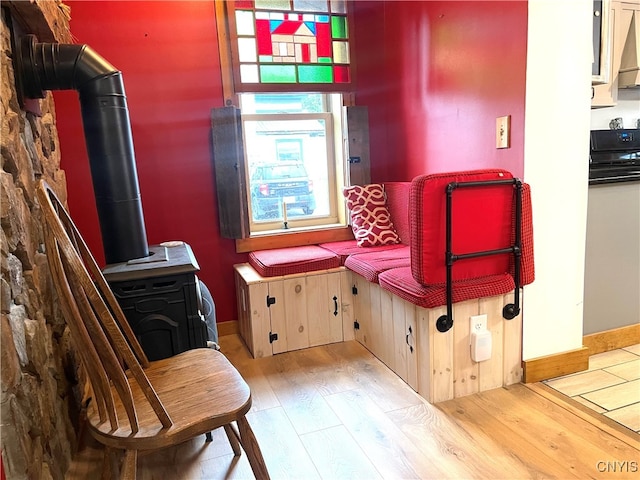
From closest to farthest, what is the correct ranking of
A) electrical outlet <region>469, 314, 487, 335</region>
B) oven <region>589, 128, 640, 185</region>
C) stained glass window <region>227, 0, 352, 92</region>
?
electrical outlet <region>469, 314, 487, 335</region>, oven <region>589, 128, 640, 185</region>, stained glass window <region>227, 0, 352, 92</region>

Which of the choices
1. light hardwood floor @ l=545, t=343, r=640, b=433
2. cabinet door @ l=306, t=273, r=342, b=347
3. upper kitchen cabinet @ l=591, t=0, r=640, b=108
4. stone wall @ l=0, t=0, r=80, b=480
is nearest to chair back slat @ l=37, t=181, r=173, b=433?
stone wall @ l=0, t=0, r=80, b=480

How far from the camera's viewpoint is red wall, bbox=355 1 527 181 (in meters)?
2.05

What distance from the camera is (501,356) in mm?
2127

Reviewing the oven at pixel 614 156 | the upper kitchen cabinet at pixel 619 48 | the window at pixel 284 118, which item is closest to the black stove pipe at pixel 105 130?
the window at pixel 284 118

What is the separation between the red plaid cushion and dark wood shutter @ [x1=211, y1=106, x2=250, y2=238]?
2.36ft

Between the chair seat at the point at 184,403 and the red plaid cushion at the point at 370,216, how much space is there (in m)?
1.55

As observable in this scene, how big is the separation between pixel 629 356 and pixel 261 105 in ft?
8.74

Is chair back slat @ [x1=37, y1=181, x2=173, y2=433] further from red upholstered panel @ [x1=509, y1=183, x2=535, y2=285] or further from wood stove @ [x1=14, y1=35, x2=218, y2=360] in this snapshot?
red upholstered panel @ [x1=509, y1=183, x2=535, y2=285]

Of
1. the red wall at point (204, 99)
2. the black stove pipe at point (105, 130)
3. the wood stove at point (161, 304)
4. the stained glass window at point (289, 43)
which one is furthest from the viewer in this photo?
the stained glass window at point (289, 43)

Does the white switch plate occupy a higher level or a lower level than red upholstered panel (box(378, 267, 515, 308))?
lower

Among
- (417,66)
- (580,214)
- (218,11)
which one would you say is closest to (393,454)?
(580,214)

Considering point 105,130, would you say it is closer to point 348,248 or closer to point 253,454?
point 253,454

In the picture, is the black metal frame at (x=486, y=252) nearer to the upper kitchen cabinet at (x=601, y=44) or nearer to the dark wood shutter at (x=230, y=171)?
the upper kitchen cabinet at (x=601, y=44)

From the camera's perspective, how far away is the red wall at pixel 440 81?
2.05 m
